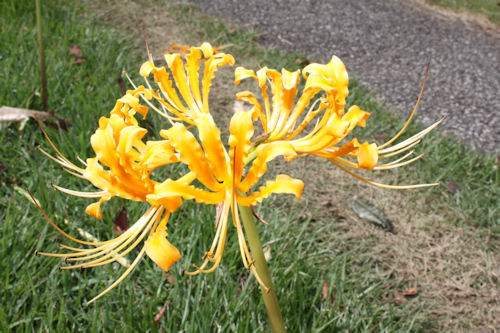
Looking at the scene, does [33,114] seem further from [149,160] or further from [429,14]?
[429,14]

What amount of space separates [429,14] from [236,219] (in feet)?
18.8

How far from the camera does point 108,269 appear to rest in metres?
1.84

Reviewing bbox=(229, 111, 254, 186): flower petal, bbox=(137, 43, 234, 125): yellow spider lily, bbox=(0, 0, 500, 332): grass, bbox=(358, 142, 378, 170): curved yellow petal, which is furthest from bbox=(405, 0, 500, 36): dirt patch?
bbox=(229, 111, 254, 186): flower petal

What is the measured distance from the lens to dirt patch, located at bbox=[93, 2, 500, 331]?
2172 millimetres

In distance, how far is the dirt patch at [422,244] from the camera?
2172 millimetres

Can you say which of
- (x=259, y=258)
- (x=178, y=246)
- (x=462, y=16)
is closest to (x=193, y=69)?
(x=259, y=258)

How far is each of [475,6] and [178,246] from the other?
6007 millimetres

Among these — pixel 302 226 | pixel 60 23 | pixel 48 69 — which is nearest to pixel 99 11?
pixel 60 23

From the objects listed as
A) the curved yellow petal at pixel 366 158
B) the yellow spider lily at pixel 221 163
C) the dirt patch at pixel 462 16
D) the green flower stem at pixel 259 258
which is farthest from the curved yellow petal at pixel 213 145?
the dirt patch at pixel 462 16

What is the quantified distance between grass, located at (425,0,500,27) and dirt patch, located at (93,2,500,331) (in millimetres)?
4310

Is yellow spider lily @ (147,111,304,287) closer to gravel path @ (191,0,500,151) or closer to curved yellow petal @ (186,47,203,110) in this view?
curved yellow petal @ (186,47,203,110)

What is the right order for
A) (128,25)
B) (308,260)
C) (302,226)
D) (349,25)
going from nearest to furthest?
(308,260)
(302,226)
(128,25)
(349,25)

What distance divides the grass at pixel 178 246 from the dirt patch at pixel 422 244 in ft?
0.10

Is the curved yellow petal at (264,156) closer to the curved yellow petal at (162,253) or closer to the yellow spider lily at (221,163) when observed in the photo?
the yellow spider lily at (221,163)
